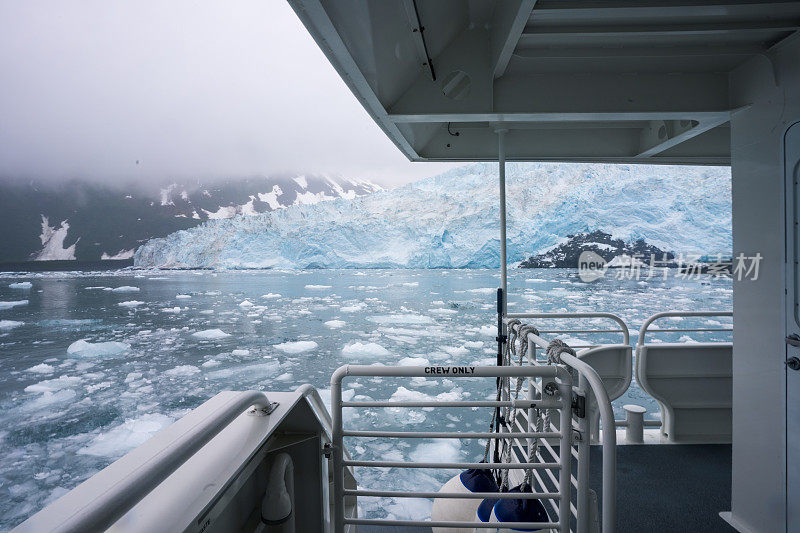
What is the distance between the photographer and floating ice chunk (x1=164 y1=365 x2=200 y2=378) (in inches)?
675

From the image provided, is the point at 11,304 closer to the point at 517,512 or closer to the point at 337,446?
the point at 337,446

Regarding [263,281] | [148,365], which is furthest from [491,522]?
[263,281]

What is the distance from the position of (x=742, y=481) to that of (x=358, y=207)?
24471 mm

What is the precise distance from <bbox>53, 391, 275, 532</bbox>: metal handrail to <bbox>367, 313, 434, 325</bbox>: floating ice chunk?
21.1 metres

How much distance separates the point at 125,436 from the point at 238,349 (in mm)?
6316

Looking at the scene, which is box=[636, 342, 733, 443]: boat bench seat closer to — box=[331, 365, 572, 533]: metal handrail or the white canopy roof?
the white canopy roof

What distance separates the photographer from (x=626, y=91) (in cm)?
144

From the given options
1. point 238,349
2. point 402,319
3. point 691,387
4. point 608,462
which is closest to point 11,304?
point 238,349

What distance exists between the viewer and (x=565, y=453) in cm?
90

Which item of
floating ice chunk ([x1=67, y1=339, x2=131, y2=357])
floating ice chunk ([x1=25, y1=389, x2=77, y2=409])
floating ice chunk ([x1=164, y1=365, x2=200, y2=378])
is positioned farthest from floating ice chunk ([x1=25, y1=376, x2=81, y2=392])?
floating ice chunk ([x1=164, y1=365, x2=200, y2=378])

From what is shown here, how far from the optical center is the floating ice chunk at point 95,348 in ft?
61.3

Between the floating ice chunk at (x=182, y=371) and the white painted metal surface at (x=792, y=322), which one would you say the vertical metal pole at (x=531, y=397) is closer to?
the white painted metal surface at (x=792, y=322)

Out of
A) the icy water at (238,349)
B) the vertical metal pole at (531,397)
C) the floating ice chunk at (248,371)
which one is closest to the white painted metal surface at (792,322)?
the vertical metal pole at (531,397)

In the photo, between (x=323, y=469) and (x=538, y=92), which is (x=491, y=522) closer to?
(x=323, y=469)
